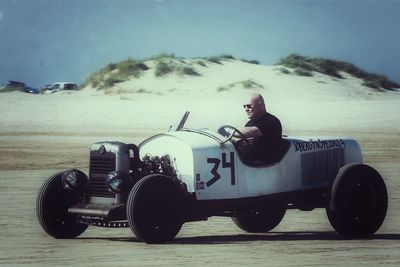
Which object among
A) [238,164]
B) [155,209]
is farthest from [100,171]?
[238,164]

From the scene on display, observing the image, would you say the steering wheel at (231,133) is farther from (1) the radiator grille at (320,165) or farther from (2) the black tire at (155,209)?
(2) the black tire at (155,209)

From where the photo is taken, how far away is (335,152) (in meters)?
16.0

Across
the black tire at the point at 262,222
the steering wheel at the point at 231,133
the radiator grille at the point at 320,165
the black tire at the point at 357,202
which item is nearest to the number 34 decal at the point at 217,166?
the steering wheel at the point at 231,133

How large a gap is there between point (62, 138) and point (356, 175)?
88.3 ft

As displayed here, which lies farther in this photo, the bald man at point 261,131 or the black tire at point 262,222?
the black tire at point 262,222

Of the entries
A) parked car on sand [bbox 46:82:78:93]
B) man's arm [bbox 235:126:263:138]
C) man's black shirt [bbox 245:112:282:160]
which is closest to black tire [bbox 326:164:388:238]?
man's black shirt [bbox 245:112:282:160]

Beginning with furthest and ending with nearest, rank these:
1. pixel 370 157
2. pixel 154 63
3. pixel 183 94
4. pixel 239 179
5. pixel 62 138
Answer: pixel 154 63 → pixel 183 94 → pixel 62 138 → pixel 370 157 → pixel 239 179

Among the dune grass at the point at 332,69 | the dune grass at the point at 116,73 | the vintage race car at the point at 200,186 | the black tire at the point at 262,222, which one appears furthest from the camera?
the dune grass at the point at 332,69

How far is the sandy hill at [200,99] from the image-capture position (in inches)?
2005

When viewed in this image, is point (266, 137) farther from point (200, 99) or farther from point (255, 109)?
point (200, 99)

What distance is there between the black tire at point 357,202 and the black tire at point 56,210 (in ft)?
9.96

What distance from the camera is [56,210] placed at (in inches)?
602

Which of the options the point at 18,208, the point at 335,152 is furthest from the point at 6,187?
the point at 335,152

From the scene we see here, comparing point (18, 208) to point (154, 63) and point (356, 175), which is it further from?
point (154, 63)
